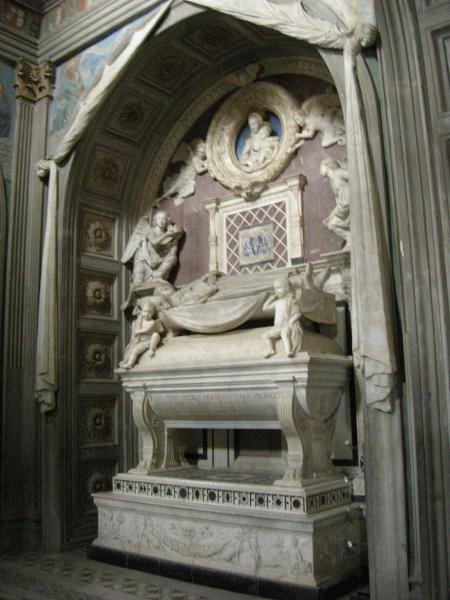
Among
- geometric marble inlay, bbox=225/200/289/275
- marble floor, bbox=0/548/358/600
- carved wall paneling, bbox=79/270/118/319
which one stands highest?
geometric marble inlay, bbox=225/200/289/275

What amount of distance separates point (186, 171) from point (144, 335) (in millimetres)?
1926

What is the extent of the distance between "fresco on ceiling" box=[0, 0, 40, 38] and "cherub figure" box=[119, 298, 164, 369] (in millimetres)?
3277

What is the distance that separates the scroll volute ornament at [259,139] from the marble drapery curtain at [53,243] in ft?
3.46

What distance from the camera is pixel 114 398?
616 cm

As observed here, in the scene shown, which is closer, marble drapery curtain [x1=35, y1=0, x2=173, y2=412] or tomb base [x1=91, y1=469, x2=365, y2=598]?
tomb base [x1=91, y1=469, x2=365, y2=598]

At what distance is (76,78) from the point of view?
6.14 metres

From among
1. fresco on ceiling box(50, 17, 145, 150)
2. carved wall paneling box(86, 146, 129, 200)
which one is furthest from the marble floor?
fresco on ceiling box(50, 17, 145, 150)

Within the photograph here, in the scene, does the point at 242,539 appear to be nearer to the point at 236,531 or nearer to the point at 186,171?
the point at 236,531

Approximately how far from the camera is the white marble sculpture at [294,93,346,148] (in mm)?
5184

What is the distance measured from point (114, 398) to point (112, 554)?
1680 millimetres

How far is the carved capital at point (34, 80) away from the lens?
6.26 meters

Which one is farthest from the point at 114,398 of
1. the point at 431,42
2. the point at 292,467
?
the point at 431,42

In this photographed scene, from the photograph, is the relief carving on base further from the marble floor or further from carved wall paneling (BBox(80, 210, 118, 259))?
carved wall paneling (BBox(80, 210, 118, 259))

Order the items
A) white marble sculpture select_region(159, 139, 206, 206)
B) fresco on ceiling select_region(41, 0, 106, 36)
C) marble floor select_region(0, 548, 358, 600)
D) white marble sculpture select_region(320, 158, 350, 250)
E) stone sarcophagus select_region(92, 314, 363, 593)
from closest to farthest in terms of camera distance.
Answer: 1. stone sarcophagus select_region(92, 314, 363, 593)
2. marble floor select_region(0, 548, 358, 600)
3. white marble sculpture select_region(320, 158, 350, 250)
4. fresco on ceiling select_region(41, 0, 106, 36)
5. white marble sculpture select_region(159, 139, 206, 206)
